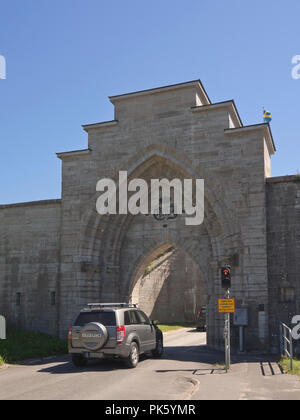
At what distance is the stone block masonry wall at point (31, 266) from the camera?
2056 centimetres

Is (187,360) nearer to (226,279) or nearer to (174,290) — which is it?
(226,279)

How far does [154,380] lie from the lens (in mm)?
10930

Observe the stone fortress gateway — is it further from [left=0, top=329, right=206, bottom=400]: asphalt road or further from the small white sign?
[left=0, top=329, right=206, bottom=400]: asphalt road

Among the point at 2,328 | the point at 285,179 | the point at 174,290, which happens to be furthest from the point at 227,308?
the point at 174,290

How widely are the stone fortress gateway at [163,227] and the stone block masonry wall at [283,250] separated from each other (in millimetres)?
35

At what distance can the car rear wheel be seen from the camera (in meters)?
12.9

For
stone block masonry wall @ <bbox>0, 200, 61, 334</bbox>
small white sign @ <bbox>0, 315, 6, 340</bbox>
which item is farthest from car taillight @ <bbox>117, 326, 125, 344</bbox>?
stone block masonry wall @ <bbox>0, 200, 61, 334</bbox>

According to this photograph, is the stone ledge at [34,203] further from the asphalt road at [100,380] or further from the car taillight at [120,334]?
the car taillight at [120,334]

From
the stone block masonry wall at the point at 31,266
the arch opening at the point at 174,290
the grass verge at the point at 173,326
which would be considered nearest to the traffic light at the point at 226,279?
the stone block masonry wall at the point at 31,266

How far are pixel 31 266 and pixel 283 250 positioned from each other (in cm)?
1097

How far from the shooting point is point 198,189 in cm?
1847
